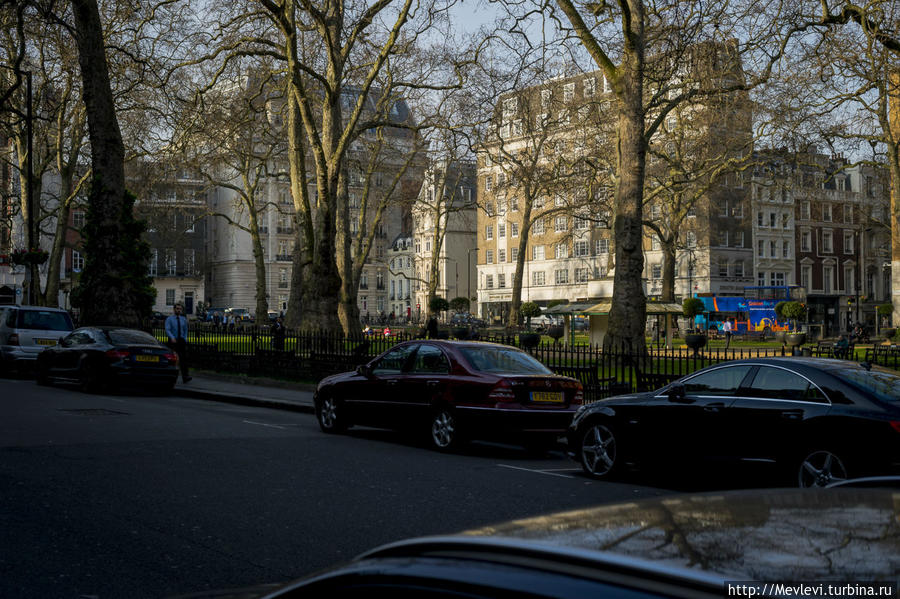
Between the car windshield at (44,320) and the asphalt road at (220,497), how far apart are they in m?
11.1

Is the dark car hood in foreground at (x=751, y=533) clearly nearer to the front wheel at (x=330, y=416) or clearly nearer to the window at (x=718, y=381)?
the window at (x=718, y=381)

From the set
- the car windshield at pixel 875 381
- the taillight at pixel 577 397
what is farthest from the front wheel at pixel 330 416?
the car windshield at pixel 875 381

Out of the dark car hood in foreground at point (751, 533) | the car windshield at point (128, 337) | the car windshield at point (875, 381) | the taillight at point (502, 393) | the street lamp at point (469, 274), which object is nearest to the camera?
the dark car hood in foreground at point (751, 533)

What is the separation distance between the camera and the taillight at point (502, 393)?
12586mm

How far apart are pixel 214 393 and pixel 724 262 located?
7129 cm

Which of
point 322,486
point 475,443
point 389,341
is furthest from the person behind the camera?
point 389,341

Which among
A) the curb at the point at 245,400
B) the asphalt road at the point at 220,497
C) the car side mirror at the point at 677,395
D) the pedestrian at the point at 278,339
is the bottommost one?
the asphalt road at the point at 220,497

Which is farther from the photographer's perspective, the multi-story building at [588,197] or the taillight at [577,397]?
the multi-story building at [588,197]

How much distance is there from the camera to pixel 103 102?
28562 millimetres

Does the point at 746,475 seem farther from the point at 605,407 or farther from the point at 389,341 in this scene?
the point at 389,341

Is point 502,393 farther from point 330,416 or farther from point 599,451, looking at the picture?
point 330,416

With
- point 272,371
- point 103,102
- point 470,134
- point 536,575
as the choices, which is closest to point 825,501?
point 536,575

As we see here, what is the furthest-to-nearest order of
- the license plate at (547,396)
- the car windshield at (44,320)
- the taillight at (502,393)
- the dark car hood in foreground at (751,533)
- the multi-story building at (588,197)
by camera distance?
the multi-story building at (588,197)
the car windshield at (44,320)
the license plate at (547,396)
the taillight at (502,393)
the dark car hood in foreground at (751,533)

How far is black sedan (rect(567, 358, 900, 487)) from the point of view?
29.7 feet
